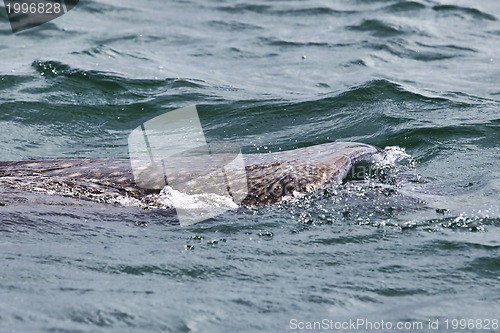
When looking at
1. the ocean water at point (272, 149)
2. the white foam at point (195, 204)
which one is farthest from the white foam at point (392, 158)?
the white foam at point (195, 204)

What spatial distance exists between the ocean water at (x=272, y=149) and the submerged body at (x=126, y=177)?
0.56 feet

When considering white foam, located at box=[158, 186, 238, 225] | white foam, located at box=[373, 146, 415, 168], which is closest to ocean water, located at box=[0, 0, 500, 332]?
white foam, located at box=[373, 146, 415, 168]

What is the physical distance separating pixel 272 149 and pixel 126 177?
250 cm

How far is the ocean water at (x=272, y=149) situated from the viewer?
5.11 m

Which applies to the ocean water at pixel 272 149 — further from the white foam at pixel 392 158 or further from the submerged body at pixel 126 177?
the submerged body at pixel 126 177

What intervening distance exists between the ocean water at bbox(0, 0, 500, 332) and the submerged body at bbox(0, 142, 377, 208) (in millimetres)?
171

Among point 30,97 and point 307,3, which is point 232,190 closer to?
point 30,97

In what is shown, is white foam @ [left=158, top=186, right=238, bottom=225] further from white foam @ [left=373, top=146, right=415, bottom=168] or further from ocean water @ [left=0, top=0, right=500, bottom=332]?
white foam @ [left=373, top=146, right=415, bottom=168]

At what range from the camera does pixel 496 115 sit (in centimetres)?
991

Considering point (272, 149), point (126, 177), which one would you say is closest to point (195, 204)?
point (126, 177)

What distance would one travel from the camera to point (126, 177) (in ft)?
22.4

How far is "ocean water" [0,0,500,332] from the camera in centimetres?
511

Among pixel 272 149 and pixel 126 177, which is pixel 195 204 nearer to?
pixel 126 177

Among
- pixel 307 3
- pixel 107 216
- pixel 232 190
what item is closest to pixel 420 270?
pixel 232 190
